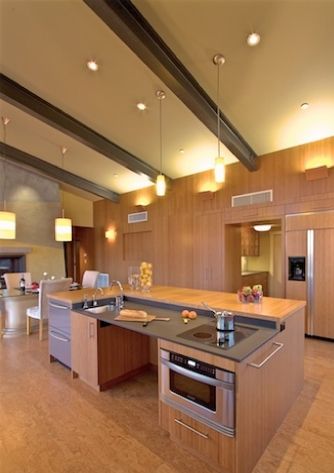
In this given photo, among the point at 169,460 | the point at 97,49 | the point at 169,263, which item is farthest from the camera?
the point at 169,263

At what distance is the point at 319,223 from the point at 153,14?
11.5 ft

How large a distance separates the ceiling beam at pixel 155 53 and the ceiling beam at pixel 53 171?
4485 millimetres

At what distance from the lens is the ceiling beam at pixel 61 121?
3733 millimetres

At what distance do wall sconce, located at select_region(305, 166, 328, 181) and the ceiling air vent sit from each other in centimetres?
66

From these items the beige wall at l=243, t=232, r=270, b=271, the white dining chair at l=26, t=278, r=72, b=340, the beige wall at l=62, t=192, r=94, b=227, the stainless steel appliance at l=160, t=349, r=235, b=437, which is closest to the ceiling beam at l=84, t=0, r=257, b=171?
the stainless steel appliance at l=160, t=349, r=235, b=437

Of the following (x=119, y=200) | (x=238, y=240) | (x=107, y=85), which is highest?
(x=107, y=85)

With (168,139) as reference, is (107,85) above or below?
above

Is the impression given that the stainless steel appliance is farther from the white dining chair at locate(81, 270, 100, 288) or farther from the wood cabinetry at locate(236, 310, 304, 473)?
the white dining chair at locate(81, 270, 100, 288)

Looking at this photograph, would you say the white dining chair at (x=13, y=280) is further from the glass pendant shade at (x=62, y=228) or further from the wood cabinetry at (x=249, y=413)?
the wood cabinetry at (x=249, y=413)

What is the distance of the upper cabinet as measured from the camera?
634 centimetres

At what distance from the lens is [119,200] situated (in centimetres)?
781

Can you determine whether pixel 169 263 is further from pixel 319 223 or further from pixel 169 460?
pixel 169 460

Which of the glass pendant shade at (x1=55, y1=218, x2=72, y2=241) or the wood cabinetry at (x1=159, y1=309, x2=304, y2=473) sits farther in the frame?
the glass pendant shade at (x1=55, y1=218, x2=72, y2=241)

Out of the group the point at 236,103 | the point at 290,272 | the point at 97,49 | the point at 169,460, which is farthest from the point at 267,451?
the point at 97,49
